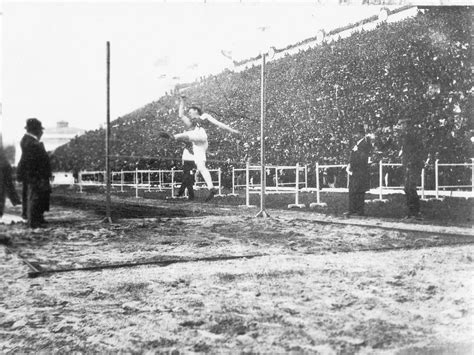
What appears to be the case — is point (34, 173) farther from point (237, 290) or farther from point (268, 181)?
point (268, 181)

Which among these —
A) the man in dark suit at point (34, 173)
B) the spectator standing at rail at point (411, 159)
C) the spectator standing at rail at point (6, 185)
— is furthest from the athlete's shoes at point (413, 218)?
the spectator standing at rail at point (6, 185)

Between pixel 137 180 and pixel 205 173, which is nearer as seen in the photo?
pixel 137 180

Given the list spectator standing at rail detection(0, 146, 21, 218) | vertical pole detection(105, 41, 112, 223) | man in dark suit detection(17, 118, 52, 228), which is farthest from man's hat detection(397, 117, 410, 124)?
spectator standing at rail detection(0, 146, 21, 218)

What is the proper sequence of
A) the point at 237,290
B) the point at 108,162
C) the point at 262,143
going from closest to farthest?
the point at 237,290 < the point at 108,162 < the point at 262,143

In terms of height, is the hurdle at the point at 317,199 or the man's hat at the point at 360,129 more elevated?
the man's hat at the point at 360,129

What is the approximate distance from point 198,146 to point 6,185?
2.56 ft

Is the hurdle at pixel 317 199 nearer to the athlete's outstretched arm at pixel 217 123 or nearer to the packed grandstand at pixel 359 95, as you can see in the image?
the packed grandstand at pixel 359 95

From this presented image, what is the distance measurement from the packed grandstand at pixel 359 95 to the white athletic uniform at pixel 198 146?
0.04 meters

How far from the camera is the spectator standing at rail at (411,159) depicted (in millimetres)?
2465

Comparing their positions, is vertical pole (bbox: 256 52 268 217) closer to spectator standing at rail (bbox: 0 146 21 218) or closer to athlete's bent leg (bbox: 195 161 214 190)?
athlete's bent leg (bbox: 195 161 214 190)

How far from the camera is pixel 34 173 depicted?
1848mm

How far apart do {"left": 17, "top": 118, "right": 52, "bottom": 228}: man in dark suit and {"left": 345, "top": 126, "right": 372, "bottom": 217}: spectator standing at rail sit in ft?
4.75

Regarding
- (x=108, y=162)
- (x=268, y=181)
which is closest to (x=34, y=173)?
(x=108, y=162)

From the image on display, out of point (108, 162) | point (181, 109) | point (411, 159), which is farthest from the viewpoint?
point (411, 159)
